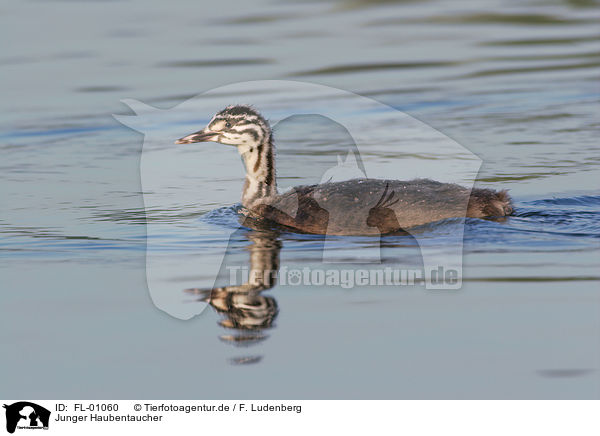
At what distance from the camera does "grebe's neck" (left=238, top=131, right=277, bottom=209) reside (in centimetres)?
1130

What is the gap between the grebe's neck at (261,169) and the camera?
11305 millimetres

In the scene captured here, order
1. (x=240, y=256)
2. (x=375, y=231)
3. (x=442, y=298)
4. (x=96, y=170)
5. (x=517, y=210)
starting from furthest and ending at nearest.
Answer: (x=96, y=170), (x=517, y=210), (x=375, y=231), (x=240, y=256), (x=442, y=298)

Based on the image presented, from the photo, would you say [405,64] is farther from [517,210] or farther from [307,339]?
[307,339]

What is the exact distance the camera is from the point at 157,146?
15.1m

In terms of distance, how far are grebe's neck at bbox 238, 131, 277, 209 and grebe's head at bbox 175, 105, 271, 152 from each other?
0.07 metres

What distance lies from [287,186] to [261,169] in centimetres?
158

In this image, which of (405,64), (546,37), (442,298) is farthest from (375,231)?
(546,37)

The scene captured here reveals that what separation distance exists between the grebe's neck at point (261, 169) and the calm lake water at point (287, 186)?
0.37 meters

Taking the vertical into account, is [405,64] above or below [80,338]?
above
